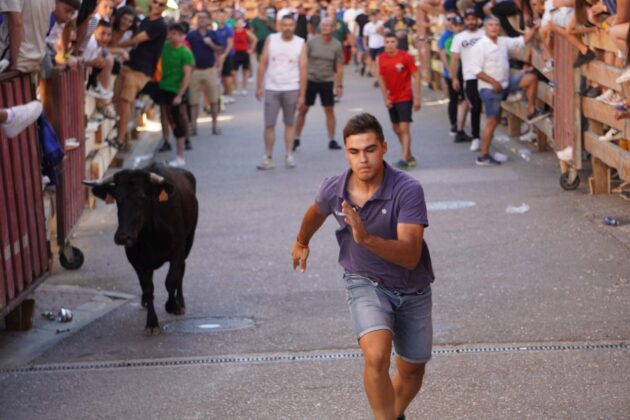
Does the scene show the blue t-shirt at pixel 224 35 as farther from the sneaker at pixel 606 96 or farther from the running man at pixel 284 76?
the sneaker at pixel 606 96

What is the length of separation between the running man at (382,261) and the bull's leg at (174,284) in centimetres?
377

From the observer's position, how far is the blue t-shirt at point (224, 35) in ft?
93.6

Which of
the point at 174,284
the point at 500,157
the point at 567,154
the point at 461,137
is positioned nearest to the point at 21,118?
the point at 174,284

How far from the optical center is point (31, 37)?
983 cm

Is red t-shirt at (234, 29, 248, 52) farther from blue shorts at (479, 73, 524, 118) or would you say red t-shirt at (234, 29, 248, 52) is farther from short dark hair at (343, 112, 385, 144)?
short dark hair at (343, 112, 385, 144)

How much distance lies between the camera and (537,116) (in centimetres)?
1866

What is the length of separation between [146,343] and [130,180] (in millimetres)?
1216

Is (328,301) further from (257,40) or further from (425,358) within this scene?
(257,40)

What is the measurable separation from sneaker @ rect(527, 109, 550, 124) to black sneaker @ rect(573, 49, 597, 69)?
3.02 metres

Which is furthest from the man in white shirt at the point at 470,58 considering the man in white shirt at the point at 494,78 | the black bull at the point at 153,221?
the black bull at the point at 153,221

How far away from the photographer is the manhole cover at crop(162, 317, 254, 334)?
32.1 ft

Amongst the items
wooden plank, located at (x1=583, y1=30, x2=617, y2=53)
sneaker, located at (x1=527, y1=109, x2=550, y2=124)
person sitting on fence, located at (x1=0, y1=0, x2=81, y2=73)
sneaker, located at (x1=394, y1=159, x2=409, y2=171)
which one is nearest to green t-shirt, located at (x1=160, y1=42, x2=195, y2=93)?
sneaker, located at (x1=394, y1=159, x2=409, y2=171)

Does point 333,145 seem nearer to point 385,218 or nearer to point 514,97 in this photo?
point 514,97

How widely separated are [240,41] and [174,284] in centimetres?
2371
